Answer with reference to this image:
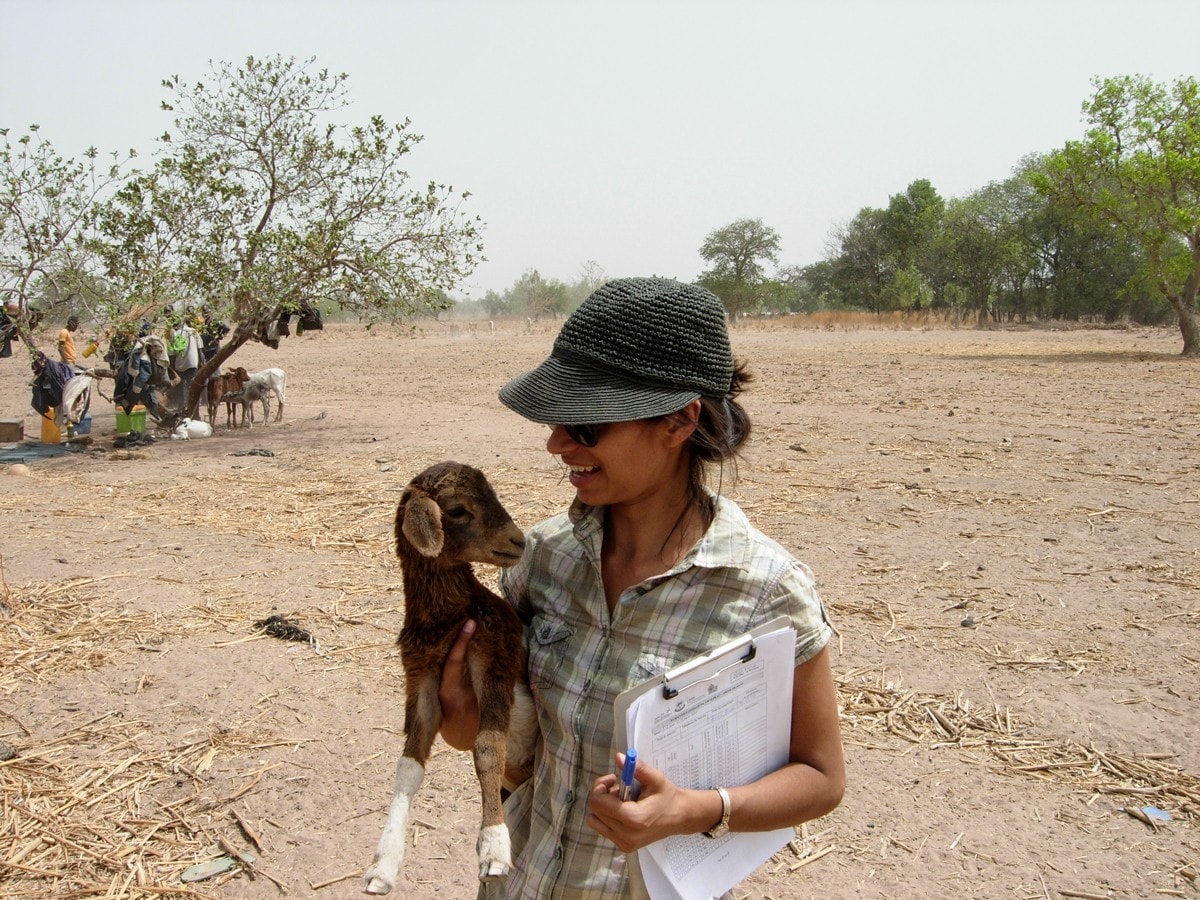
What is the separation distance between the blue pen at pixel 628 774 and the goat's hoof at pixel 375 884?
2.48 ft

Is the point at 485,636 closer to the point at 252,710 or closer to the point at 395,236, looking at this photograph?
the point at 252,710

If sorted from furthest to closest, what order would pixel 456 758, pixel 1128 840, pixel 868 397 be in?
1. pixel 868 397
2. pixel 456 758
3. pixel 1128 840

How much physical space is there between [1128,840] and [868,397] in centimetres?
1396

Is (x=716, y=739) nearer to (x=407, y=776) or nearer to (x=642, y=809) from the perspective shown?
(x=642, y=809)

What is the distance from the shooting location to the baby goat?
222 cm

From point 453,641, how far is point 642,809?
0.97 meters

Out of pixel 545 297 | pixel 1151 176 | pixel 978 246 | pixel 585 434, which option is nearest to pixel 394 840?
pixel 585 434

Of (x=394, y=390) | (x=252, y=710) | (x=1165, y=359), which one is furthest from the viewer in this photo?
(x=1165, y=359)

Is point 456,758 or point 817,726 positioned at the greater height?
point 817,726

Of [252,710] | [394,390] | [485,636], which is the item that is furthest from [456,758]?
[394,390]

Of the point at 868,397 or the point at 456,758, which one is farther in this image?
the point at 868,397

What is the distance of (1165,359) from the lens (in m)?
24.6

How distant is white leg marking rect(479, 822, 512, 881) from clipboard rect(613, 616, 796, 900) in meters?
0.34

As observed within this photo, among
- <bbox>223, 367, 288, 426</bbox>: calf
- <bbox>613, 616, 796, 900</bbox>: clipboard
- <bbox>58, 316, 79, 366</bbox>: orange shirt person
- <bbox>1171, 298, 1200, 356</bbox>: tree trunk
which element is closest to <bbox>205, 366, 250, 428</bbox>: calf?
<bbox>223, 367, 288, 426</bbox>: calf
